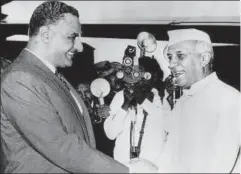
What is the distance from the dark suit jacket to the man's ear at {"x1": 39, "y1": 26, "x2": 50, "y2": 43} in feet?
0.25

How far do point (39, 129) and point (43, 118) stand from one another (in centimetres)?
3

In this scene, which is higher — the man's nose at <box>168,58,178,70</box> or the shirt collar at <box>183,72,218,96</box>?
the man's nose at <box>168,58,178,70</box>

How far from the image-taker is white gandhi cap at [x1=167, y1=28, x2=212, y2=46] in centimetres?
124

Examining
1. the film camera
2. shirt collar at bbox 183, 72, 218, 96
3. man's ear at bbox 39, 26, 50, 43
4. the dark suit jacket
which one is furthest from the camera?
the film camera

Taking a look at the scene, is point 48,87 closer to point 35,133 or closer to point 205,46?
point 35,133

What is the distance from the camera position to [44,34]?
0.85 m

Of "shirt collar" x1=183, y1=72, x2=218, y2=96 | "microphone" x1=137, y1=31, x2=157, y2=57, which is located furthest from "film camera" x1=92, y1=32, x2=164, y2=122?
"shirt collar" x1=183, y1=72, x2=218, y2=96

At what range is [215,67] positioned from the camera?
4.16 feet

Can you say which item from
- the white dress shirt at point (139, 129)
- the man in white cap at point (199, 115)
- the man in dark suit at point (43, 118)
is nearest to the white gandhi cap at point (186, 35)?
the man in white cap at point (199, 115)

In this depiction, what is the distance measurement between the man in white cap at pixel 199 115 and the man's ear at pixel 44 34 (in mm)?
580

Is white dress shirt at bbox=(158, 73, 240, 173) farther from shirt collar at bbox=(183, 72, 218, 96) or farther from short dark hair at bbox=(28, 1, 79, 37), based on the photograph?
short dark hair at bbox=(28, 1, 79, 37)

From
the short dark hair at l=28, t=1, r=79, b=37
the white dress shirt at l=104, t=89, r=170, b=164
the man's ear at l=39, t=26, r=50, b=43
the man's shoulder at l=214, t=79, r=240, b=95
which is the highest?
the short dark hair at l=28, t=1, r=79, b=37

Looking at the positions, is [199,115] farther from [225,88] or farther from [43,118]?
[43,118]

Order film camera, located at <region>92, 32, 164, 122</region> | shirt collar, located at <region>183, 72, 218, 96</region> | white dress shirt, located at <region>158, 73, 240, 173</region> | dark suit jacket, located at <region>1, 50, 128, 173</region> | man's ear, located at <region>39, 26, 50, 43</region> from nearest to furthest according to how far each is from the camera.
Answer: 1. dark suit jacket, located at <region>1, 50, 128, 173</region>
2. man's ear, located at <region>39, 26, 50, 43</region>
3. white dress shirt, located at <region>158, 73, 240, 173</region>
4. shirt collar, located at <region>183, 72, 218, 96</region>
5. film camera, located at <region>92, 32, 164, 122</region>
